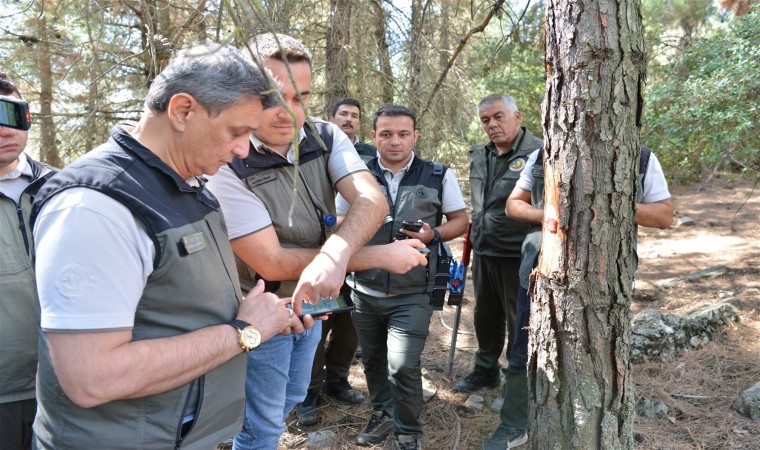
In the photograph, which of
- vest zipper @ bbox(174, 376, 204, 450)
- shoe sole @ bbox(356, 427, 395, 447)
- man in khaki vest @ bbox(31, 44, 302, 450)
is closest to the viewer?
man in khaki vest @ bbox(31, 44, 302, 450)

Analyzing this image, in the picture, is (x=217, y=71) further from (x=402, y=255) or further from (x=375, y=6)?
(x=375, y=6)

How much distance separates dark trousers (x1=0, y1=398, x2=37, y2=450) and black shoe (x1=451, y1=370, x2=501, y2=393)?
2.92 meters

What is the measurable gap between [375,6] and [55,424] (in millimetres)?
5500

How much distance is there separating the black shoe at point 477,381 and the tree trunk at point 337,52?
127 inches

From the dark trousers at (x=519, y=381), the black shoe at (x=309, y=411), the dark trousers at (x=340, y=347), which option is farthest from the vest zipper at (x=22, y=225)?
the dark trousers at (x=519, y=381)

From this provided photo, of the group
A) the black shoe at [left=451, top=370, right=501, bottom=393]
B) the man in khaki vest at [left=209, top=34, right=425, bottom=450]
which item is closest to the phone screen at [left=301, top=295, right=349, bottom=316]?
the man in khaki vest at [left=209, top=34, right=425, bottom=450]

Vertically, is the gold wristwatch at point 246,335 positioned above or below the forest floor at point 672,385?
above

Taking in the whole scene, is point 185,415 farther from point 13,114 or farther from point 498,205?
point 498,205

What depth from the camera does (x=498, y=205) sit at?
3.93 metres

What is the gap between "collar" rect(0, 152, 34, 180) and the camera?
1993mm

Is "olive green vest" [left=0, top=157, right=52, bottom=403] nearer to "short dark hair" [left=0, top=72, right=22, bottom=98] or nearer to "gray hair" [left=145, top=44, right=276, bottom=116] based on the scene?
"short dark hair" [left=0, top=72, right=22, bottom=98]

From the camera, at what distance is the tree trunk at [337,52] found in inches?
211

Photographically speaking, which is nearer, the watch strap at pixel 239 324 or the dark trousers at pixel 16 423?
the watch strap at pixel 239 324

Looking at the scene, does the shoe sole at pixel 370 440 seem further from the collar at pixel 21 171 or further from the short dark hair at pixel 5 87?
the short dark hair at pixel 5 87
